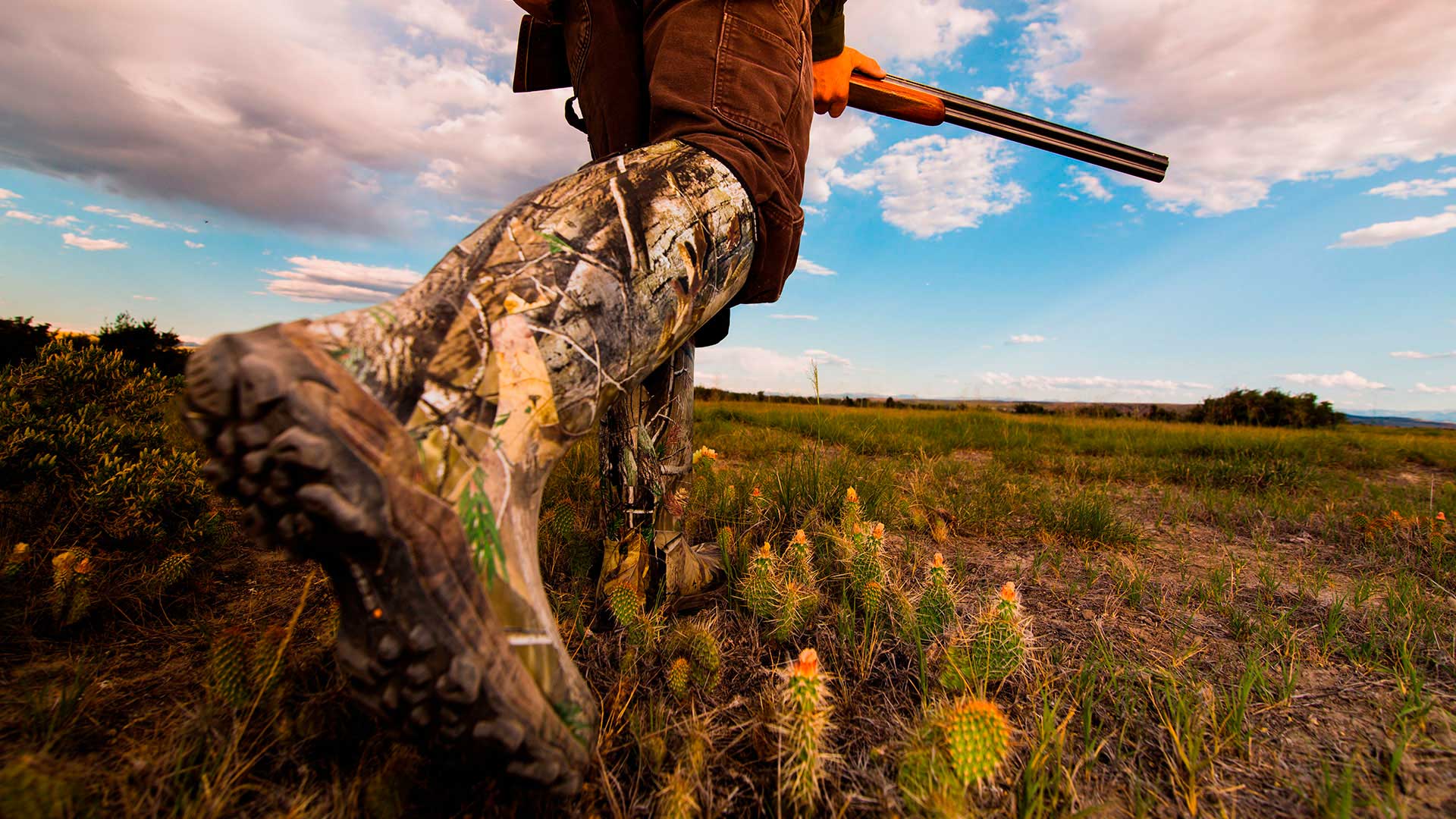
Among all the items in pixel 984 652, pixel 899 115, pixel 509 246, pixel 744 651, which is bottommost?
pixel 744 651

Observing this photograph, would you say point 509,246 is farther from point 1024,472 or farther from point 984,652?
point 1024,472

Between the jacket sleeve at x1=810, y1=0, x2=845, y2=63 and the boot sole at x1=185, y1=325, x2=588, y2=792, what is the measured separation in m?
1.88

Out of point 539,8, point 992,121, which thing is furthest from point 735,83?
point 992,121

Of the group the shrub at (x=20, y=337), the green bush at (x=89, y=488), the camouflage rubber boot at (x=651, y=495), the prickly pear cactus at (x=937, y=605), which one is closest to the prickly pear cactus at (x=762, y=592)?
the camouflage rubber boot at (x=651, y=495)

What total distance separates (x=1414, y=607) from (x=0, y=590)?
3969 mm

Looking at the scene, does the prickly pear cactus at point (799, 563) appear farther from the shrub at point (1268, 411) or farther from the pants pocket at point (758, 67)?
the shrub at point (1268, 411)

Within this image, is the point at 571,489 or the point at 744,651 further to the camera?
the point at 571,489

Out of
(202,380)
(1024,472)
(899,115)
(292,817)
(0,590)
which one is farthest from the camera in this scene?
(1024,472)

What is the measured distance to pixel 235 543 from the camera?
6.50ft

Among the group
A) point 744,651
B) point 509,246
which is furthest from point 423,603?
point 744,651

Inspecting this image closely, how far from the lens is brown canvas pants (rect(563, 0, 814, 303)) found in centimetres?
128

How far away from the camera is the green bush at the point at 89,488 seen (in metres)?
1.65

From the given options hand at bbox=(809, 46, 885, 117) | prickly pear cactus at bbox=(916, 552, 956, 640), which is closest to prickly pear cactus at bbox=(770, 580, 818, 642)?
prickly pear cactus at bbox=(916, 552, 956, 640)

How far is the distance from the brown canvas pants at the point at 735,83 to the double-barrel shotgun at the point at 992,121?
1.98 meters
